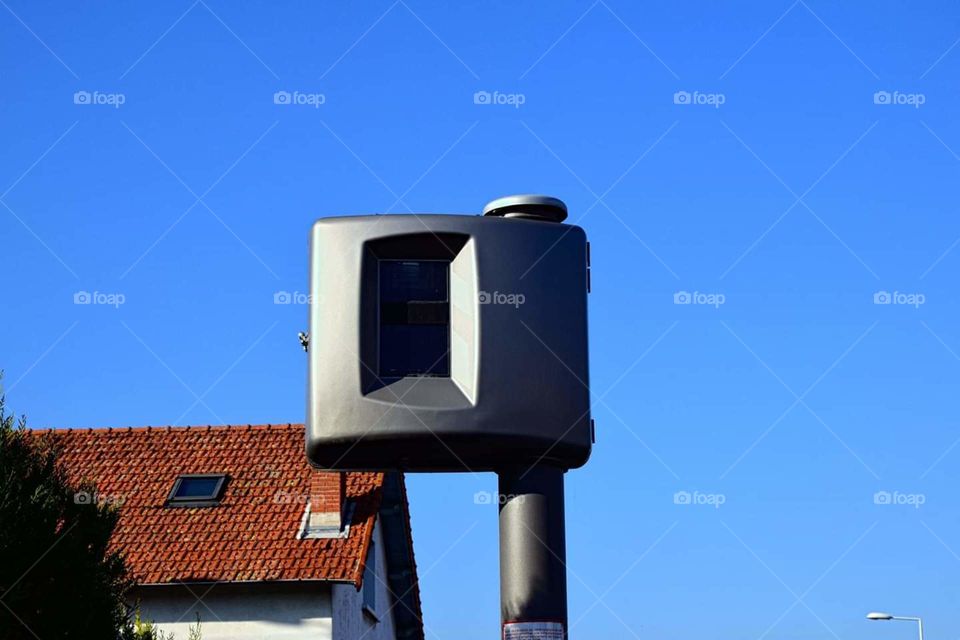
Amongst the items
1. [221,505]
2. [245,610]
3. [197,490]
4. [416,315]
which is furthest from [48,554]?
[197,490]

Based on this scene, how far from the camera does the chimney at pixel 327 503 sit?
840 inches

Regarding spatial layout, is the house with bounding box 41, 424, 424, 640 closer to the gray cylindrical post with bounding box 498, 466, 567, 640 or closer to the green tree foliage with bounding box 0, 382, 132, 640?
the green tree foliage with bounding box 0, 382, 132, 640

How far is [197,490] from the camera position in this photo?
74.4ft

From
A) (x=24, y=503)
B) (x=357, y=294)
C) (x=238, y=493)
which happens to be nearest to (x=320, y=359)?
(x=357, y=294)

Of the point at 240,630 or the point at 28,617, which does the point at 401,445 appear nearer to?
the point at 28,617

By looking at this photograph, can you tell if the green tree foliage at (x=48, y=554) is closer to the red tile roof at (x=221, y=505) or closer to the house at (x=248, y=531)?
the house at (x=248, y=531)

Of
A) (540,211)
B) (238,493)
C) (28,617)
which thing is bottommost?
(28,617)

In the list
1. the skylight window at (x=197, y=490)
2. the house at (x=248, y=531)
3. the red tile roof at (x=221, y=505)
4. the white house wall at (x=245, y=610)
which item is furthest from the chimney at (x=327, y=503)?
the skylight window at (x=197, y=490)

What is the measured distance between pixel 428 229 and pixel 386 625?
20.1m

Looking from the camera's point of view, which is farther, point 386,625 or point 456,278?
point 386,625

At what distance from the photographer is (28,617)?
1033 centimetres

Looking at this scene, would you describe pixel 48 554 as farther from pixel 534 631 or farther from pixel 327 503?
pixel 327 503

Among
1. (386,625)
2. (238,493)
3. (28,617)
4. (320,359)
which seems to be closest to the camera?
(320,359)

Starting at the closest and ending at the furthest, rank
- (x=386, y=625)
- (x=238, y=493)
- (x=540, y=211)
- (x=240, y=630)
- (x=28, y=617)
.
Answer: (x=540, y=211) < (x=28, y=617) < (x=240, y=630) < (x=238, y=493) < (x=386, y=625)
